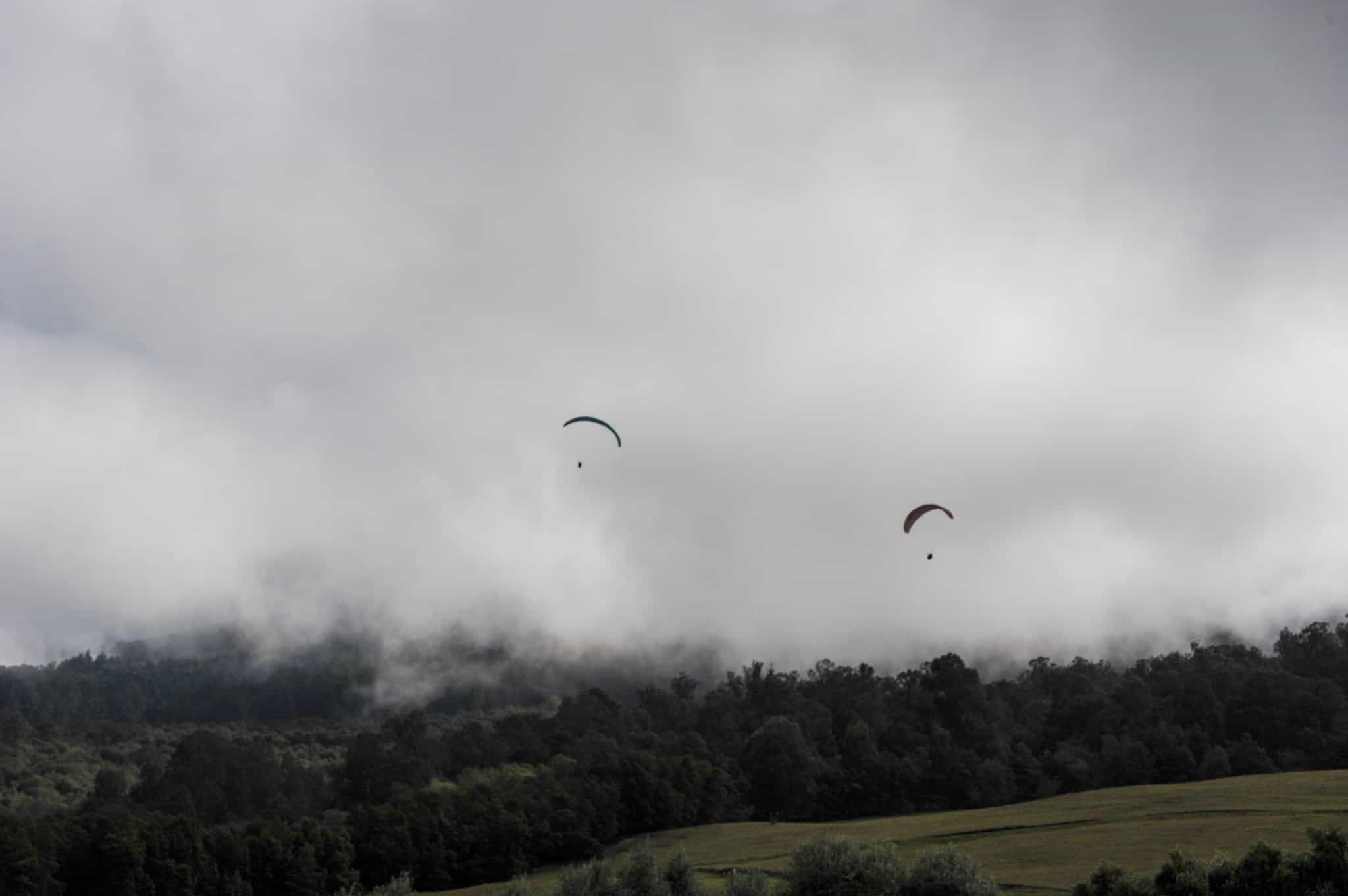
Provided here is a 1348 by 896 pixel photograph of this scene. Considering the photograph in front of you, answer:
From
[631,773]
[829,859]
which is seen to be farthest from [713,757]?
[829,859]

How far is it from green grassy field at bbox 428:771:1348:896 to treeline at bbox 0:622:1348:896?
17.7 ft

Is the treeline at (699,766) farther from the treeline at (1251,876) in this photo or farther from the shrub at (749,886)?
the treeline at (1251,876)

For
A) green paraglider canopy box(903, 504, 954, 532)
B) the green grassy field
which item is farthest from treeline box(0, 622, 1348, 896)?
green paraglider canopy box(903, 504, 954, 532)

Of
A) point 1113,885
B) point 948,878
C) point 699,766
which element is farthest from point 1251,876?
point 699,766

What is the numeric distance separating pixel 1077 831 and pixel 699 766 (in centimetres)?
4390

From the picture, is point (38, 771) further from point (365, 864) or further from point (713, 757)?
point (713, 757)

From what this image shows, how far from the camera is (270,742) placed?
194250mm

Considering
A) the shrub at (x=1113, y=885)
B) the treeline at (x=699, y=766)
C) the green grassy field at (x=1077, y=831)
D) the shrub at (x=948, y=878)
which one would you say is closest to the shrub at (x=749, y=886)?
the shrub at (x=948, y=878)

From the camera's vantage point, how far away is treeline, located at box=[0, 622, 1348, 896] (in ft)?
313

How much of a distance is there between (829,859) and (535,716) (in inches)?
4323

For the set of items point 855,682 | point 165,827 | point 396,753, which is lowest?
point 165,827

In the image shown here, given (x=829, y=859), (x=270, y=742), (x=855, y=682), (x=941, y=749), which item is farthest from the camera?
(x=270, y=742)

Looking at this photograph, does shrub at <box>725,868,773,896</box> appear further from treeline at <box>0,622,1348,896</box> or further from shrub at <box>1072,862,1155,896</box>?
treeline at <box>0,622,1348,896</box>

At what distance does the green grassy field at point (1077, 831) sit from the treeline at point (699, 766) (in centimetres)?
541
